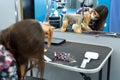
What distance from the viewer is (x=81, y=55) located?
4.30ft

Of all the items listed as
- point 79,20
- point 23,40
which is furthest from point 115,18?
point 23,40

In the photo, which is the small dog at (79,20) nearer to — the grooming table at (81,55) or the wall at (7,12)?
the grooming table at (81,55)

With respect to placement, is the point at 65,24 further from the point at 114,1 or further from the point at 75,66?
the point at 75,66

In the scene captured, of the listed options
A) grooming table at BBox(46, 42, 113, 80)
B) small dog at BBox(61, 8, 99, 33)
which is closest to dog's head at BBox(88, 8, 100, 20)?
small dog at BBox(61, 8, 99, 33)

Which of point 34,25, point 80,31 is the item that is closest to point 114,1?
point 80,31

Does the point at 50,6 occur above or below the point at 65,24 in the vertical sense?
above

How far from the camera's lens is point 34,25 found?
0.86 meters

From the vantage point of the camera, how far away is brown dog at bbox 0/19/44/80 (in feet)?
2.72

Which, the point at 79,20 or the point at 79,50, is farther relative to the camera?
the point at 79,20

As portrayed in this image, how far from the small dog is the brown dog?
75cm

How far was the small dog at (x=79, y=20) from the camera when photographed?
1.58 metres

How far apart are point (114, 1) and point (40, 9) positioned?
65 cm

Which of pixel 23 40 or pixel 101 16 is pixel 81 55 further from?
pixel 23 40

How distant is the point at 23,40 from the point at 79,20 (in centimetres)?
84
